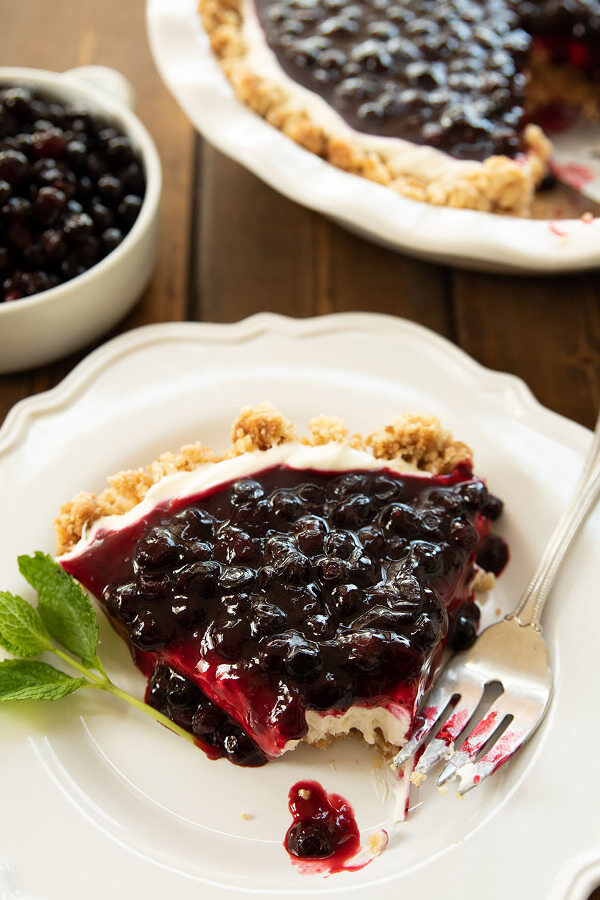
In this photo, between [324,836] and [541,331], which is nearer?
[324,836]

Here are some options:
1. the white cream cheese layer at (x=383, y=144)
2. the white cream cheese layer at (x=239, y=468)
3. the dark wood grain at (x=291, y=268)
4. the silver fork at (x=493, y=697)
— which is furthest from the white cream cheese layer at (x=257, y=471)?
the white cream cheese layer at (x=383, y=144)

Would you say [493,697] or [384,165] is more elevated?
[384,165]

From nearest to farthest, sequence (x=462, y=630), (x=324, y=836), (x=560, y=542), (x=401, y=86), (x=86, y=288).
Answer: (x=324, y=836) < (x=462, y=630) < (x=560, y=542) < (x=86, y=288) < (x=401, y=86)

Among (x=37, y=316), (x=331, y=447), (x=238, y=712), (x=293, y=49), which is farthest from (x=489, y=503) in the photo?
(x=293, y=49)

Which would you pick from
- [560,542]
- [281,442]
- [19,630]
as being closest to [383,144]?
[281,442]

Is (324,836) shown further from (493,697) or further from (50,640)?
(50,640)

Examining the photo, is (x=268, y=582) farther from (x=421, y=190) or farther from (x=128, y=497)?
(x=421, y=190)
